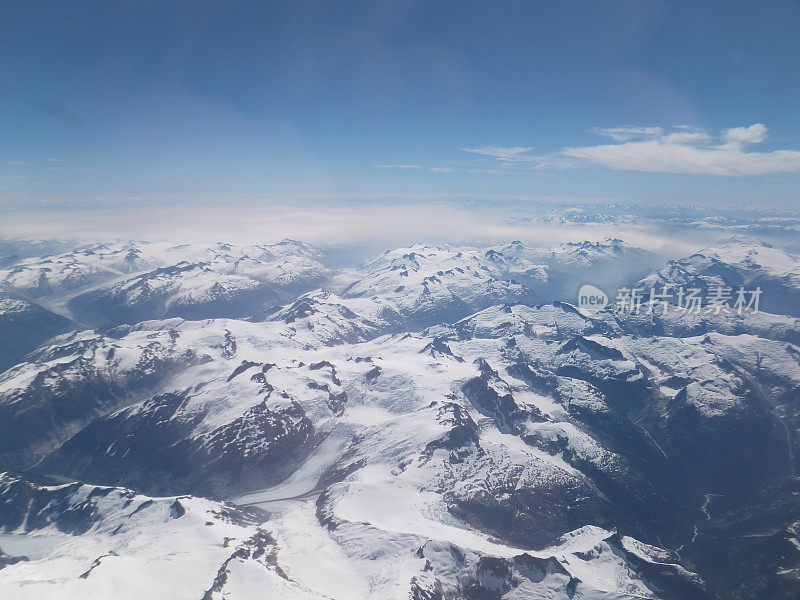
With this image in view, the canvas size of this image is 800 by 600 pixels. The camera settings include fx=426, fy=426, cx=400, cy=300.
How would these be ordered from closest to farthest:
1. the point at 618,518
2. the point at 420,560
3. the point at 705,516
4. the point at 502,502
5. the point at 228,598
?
the point at 228,598 < the point at 420,560 < the point at 502,502 < the point at 618,518 < the point at 705,516

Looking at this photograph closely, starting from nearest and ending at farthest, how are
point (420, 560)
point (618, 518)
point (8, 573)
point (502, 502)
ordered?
1. point (8, 573)
2. point (420, 560)
3. point (502, 502)
4. point (618, 518)

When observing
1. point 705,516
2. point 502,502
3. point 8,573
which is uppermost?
point 8,573

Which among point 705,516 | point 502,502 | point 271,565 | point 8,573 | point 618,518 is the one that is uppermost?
point 8,573

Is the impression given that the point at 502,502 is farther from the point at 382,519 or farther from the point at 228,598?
the point at 228,598

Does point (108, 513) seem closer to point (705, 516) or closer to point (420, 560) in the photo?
point (420, 560)

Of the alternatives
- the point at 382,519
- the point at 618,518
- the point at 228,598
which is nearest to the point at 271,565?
the point at 228,598

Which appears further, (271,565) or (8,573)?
(271,565)

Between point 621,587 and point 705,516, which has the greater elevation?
point 621,587

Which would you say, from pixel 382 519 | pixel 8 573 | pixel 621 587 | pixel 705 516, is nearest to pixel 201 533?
pixel 8 573

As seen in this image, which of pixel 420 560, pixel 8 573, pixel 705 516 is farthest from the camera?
pixel 705 516
